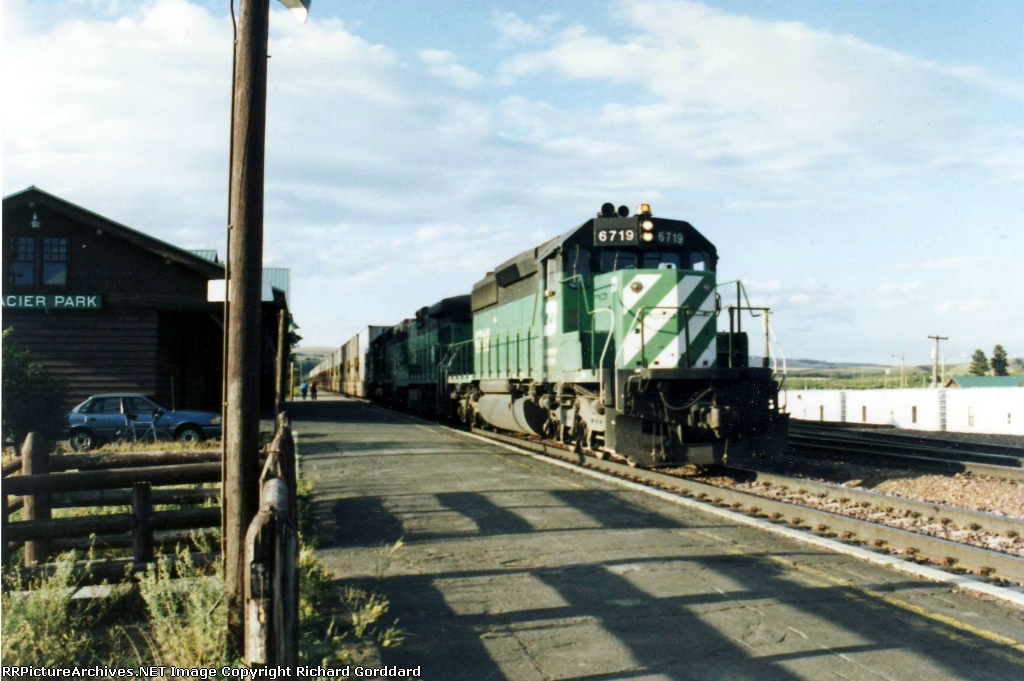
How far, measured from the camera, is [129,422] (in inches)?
677

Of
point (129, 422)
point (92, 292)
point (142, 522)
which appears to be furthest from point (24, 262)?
point (142, 522)

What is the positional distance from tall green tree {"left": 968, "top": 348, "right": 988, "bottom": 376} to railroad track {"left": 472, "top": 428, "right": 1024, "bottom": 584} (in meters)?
72.2

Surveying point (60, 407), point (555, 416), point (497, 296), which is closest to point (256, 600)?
point (555, 416)

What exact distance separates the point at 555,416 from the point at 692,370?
3586 mm

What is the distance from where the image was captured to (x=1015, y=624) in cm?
483

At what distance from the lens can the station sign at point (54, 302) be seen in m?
20.2

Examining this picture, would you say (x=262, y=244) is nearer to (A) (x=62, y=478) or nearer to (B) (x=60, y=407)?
(A) (x=62, y=478)

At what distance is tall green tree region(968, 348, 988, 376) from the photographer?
73625 mm

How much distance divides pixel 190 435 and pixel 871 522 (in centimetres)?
1404

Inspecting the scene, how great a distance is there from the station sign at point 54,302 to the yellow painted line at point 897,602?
18.4 metres

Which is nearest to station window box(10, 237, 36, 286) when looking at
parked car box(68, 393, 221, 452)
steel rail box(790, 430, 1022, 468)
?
parked car box(68, 393, 221, 452)

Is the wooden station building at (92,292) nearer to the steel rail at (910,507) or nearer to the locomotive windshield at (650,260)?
the locomotive windshield at (650,260)

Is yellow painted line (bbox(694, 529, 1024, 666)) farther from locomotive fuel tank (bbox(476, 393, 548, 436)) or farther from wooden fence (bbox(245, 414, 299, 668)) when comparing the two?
locomotive fuel tank (bbox(476, 393, 548, 436))

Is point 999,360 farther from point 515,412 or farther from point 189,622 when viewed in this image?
Result: point 189,622
